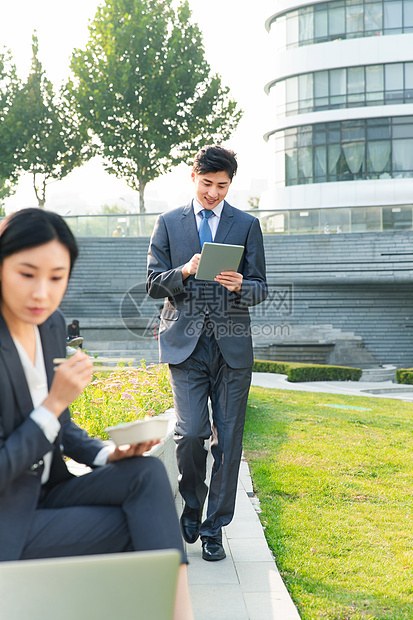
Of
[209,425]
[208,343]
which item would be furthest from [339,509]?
[208,343]

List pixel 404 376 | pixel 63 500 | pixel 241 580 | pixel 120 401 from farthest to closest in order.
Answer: pixel 404 376, pixel 120 401, pixel 241 580, pixel 63 500

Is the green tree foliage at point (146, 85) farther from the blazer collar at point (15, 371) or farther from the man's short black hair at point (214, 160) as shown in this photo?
the blazer collar at point (15, 371)

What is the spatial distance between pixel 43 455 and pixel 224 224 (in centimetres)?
241

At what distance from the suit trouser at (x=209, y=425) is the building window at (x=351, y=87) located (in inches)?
1259

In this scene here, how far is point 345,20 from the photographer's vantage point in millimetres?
33094

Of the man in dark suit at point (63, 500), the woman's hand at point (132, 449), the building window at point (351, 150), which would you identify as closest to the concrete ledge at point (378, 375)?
the building window at point (351, 150)

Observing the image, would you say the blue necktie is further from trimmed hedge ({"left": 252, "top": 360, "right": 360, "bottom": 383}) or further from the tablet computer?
trimmed hedge ({"left": 252, "top": 360, "right": 360, "bottom": 383})

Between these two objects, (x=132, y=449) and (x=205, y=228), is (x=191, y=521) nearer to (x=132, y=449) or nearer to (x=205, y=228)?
(x=205, y=228)

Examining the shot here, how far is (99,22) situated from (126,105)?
4.43 m

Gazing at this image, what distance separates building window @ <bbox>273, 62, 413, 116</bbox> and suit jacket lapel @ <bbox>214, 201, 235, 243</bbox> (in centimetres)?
3148

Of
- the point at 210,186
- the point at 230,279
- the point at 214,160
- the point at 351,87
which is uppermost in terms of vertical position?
the point at 351,87

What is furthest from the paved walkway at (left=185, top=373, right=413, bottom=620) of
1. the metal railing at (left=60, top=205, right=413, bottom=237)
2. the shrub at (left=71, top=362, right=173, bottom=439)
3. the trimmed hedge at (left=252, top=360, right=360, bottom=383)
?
the metal railing at (left=60, top=205, right=413, bottom=237)

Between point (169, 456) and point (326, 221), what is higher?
point (326, 221)

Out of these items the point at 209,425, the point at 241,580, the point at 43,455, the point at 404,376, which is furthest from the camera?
the point at 404,376
